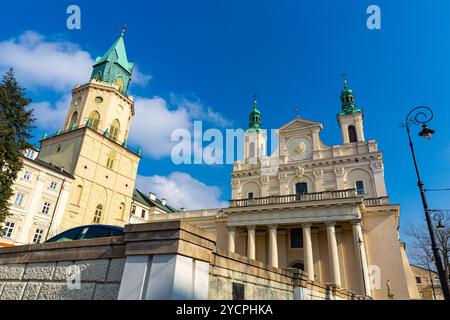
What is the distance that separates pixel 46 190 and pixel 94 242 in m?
33.1

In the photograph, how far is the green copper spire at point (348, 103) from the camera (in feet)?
120

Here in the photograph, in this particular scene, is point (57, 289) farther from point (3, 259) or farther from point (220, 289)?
point (220, 289)

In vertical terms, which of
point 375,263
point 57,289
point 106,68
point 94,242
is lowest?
point 57,289

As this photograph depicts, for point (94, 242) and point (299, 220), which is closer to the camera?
point (94, 242)

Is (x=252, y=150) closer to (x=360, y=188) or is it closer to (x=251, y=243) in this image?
(x=360, y=188)

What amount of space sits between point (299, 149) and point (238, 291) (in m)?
32.0

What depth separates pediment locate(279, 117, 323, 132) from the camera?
3627 cm

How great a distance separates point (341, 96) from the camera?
1556 inches

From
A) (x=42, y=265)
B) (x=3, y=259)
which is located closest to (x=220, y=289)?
(x=42, y=265)

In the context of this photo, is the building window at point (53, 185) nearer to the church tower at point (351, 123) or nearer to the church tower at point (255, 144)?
the church tower at point (255, 144)

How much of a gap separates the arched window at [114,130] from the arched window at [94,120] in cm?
228

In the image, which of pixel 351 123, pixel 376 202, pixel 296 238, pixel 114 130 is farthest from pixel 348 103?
pixel 114 130

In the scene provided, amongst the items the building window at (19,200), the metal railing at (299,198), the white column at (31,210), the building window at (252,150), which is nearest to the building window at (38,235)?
the white column at (31,210)

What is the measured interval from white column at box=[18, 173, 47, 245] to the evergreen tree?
8333mm
